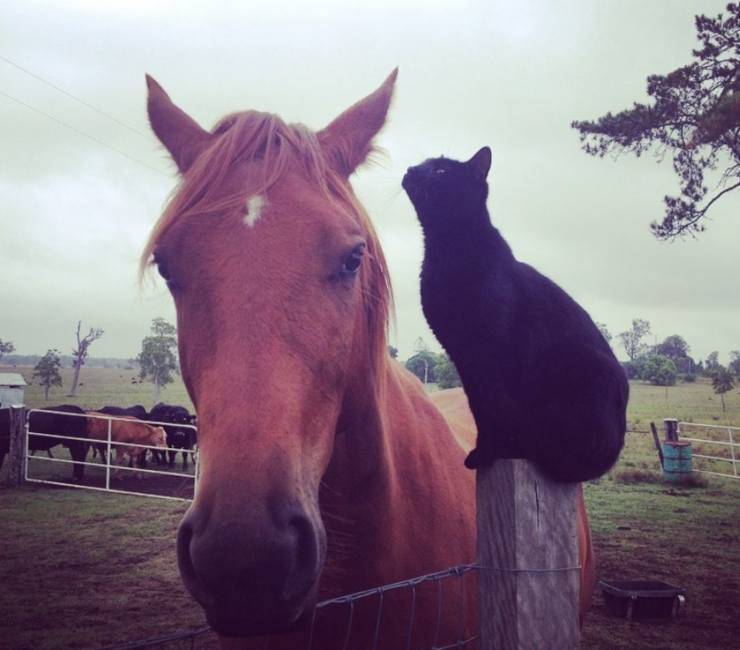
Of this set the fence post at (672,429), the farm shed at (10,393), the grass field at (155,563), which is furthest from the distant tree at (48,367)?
the fence post at (672,429)

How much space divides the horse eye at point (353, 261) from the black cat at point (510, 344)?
0.65 ft

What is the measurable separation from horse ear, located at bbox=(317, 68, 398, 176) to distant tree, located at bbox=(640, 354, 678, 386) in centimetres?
6346

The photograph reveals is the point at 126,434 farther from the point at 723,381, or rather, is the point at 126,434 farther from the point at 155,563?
the point at 723,381

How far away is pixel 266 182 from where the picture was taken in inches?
64.9

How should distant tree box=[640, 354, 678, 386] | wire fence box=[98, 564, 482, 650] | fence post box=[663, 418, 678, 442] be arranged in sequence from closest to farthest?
1. wire fence box=[98, 564, 482, 650]
2. fence post box=[663, 418, 678, 442]
3. distant tree box=[640, 354, 678, 386]

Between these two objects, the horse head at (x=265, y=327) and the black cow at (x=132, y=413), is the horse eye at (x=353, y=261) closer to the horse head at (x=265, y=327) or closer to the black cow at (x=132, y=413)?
the horse head at (x=265, y=327)

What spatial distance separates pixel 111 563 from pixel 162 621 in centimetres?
222

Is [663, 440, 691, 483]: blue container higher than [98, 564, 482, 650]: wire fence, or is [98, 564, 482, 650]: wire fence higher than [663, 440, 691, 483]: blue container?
[98, 564, 482, 650]: wire fence

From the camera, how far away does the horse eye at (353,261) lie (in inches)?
64.2

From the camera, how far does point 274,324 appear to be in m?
1.41

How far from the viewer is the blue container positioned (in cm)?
1292

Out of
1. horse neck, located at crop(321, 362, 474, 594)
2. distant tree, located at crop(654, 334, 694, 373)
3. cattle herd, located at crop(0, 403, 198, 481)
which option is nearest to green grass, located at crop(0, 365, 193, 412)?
cattle herd, located at crop(0, 403, 198, 481)

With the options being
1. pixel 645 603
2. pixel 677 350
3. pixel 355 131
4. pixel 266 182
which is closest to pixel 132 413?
pixel 645 603

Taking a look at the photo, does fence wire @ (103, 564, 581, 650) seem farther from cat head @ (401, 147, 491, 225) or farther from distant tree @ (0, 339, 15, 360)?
distant tree @ (0, 339, 15, 360)
